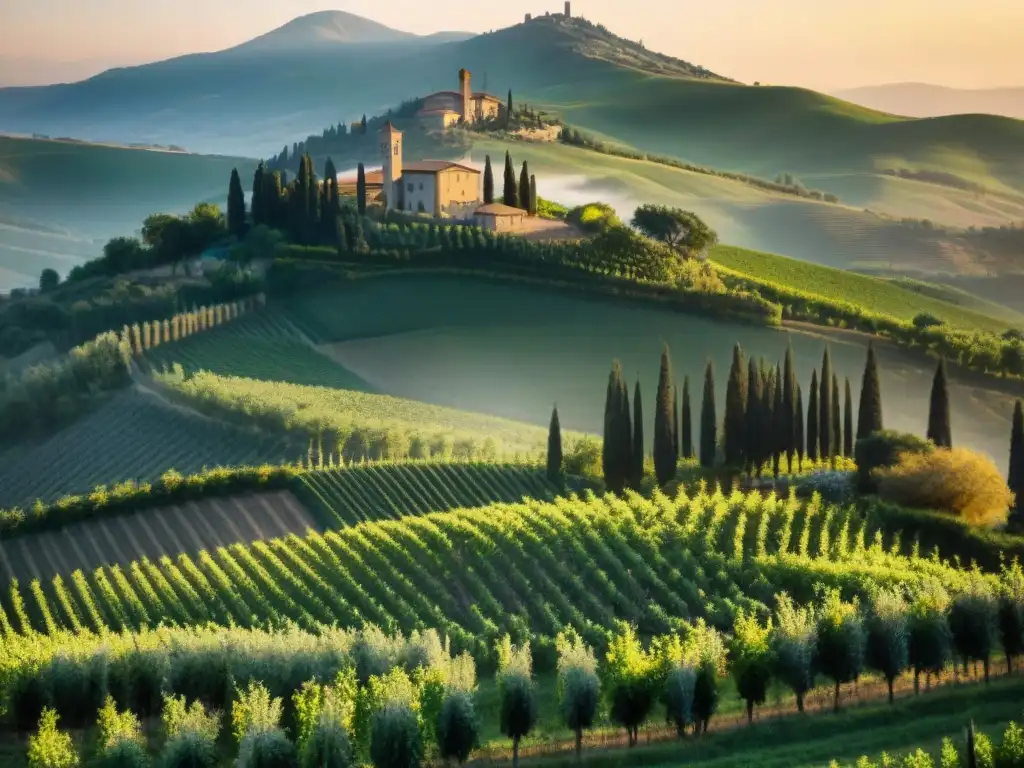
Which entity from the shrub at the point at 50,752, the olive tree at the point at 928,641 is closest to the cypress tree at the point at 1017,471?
the olive tree at the point at 928,641

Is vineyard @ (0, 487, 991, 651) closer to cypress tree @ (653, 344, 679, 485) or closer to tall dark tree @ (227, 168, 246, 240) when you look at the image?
cypress tree @ (653, 344, 679, 485)

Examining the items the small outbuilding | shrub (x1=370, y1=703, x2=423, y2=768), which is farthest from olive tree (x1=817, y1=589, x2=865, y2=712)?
the small outbuilding

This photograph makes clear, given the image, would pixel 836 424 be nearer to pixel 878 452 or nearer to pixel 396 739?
pixel 878 452

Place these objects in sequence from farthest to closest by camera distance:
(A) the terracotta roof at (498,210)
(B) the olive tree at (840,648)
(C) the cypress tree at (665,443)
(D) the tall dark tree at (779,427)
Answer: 1. (A) the terracotta roof at (498,210)
2. (D) the tall dark tree at (779,427)
3. (C) the cypress tree at (665,443)
4. (B) the olive tree at (840,648)

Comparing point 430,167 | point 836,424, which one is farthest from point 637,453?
point 430,167

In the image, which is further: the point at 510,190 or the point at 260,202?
the point at 510,190

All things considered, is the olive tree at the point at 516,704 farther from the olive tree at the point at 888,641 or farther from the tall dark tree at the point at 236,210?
the tall dark tree at the point at 236,210
